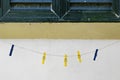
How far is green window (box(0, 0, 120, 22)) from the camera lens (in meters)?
1.48

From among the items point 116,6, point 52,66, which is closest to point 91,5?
point 116,6

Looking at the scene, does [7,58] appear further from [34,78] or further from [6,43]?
[34,78]

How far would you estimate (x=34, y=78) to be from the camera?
147cm

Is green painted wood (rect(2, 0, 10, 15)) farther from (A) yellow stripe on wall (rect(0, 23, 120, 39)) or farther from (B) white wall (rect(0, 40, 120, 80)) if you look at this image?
(B) white wall (rect(0, 40, 120, 80))

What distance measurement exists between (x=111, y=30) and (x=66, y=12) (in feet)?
1.20

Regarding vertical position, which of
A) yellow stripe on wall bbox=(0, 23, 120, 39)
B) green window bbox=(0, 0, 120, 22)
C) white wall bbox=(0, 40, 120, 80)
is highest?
green window bbox=(0, 0, 120, 22)

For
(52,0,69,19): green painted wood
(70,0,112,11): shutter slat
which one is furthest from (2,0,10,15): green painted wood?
(70,0,112,11): shutter slat

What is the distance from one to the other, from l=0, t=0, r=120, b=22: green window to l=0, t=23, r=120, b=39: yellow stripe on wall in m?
0.05

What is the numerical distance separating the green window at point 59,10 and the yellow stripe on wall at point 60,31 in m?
0.05

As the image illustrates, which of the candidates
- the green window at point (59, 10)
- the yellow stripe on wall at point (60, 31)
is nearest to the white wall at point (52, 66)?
the yellow stripe on wall at point (60, 31)

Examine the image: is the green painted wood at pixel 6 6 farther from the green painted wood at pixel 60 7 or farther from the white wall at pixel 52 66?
the green painted wood at pixel 60 7

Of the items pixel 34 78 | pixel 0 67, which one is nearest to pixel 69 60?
pixel 34 78

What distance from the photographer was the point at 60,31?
4.76 feet

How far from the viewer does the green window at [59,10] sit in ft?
4.84
